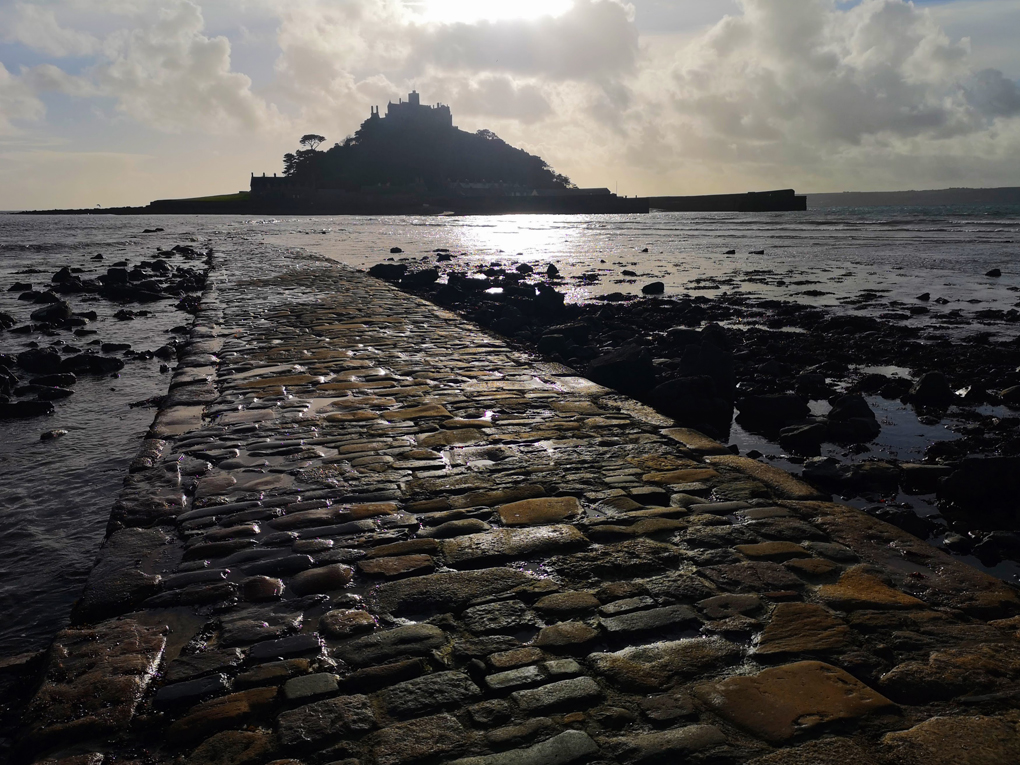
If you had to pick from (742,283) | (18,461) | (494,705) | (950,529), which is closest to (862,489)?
(950,529)

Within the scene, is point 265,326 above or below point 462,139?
below

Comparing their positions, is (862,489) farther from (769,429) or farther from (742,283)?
(742,283)

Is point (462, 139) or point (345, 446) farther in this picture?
point (462, 139)

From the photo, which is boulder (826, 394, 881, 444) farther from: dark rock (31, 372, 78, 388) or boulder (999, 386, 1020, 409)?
dark rock (31, 372, 78, 388)

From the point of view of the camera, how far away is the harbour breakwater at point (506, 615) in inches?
85.1

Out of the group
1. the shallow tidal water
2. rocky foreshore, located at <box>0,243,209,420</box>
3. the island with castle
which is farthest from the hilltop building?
rocky foreshore, located at <box>0,243,209,420</box>

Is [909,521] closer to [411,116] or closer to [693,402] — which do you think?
[693,402]

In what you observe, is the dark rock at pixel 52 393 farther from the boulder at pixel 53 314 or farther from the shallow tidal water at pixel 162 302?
the boulder at pixel 53 314

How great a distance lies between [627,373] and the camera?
24.6 feet

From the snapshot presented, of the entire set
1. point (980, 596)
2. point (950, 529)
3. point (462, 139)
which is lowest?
point (950, 529)

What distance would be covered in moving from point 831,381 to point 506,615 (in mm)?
6909

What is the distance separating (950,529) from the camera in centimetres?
452

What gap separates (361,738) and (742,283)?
58.1 ft

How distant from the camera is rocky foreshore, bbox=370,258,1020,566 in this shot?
484 cm
